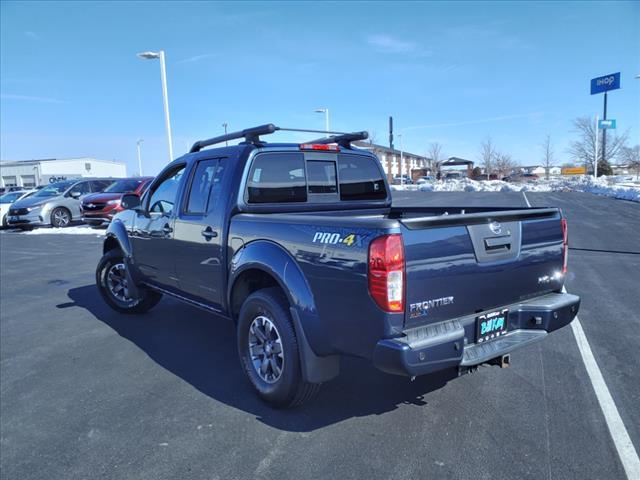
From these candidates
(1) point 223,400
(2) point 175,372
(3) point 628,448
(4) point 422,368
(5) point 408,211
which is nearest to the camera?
(4) point 422,368

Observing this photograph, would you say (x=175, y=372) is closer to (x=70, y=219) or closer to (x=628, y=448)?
(x=628, y=448)

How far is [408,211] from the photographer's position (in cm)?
523

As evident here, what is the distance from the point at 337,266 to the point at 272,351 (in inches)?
41.8

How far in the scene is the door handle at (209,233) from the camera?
159 inches

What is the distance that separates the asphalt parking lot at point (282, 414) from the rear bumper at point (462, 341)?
0.56 meters

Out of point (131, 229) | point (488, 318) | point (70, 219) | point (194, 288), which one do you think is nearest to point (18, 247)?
point (70, 219)

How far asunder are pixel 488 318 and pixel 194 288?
9.07ft

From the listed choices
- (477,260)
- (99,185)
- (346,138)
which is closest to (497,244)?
(477,260)

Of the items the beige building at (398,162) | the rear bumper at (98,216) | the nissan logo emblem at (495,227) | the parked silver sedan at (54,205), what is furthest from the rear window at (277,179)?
the beige building at (398,162)

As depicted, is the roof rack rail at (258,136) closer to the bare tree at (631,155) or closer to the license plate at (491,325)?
the license plate at (491,325)

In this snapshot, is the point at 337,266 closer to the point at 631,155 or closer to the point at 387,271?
the point at 387,271

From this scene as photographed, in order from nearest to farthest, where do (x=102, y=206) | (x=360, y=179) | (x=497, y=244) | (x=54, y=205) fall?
(x=497, y=244)
(x=360, y=179)
(x=102, y=206)
(x=54, y=205)

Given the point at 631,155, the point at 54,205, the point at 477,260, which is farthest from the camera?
the point at 631,155

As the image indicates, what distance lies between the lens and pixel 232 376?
4.08 m
